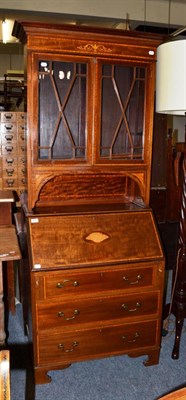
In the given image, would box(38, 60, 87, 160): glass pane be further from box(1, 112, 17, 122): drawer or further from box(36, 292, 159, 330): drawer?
box(1, 112, 17, 122): drawer

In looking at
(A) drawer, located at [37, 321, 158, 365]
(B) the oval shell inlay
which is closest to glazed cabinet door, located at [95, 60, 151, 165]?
(B) the oval shell inlay

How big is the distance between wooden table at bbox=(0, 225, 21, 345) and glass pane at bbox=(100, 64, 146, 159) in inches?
28.2

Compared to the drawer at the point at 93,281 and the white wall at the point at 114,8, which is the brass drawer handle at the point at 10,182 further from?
the drawer at the point at 93,281

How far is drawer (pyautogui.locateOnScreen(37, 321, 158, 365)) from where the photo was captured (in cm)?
186

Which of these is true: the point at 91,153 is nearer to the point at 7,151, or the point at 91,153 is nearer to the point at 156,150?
the point at 156,150

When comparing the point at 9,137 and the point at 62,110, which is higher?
the point at 62,110

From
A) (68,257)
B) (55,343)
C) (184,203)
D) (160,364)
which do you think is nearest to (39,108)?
(68,257)

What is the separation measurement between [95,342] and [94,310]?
0.65 feet

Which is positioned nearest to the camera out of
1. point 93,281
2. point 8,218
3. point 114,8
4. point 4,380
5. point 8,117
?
point 4,380

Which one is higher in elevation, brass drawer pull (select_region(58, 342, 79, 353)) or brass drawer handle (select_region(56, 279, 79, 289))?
brass drawer handle (select_region(56, 279, 79, 289))

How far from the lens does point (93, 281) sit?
1.85 metres

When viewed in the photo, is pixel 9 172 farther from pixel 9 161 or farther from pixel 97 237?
pixel 97 237

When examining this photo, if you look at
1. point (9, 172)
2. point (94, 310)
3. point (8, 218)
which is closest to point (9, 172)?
point (9, 172)

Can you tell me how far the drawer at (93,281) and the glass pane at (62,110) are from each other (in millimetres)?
646
